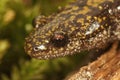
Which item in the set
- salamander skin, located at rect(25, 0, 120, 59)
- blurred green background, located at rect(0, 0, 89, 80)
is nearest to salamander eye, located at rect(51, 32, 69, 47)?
salamander skin, located at rect(25, 0, 120, 59)

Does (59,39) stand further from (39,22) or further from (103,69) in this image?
(103,69)

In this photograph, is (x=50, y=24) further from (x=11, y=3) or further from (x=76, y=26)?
(x=11, y=3)

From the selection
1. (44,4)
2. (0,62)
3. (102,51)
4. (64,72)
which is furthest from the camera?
(44,4)

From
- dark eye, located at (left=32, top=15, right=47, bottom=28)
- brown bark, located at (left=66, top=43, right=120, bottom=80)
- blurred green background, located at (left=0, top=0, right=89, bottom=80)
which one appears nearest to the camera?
brown bark, located at (left=66, top=43, right=120, bottom=80)

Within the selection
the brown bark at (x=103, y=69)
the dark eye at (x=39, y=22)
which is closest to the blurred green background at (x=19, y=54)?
the dark eye at (x=39, y=22)

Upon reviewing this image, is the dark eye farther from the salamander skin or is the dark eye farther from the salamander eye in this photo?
the salamander eye

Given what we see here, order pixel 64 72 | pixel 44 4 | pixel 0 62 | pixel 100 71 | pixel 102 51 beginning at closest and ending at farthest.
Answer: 1. pixel 100 71
2. pixel 102 51
3. pixel 0 62
4. pixel 64 72
5. pixel 44 4

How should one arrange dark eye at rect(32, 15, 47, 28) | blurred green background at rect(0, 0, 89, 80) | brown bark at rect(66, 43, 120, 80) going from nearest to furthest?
brown bark at rect(66, 43, 120, 80), dark eye at rect(32, 15, 47, 28), blurred green background at rect(0, 0, 89, 80)

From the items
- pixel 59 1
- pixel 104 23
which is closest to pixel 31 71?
pixel 104 23
